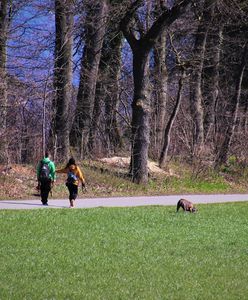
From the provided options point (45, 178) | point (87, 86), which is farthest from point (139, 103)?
point (45, 178)

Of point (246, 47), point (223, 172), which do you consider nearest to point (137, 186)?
point (223, 172)

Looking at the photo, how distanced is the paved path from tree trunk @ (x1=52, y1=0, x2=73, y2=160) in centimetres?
567

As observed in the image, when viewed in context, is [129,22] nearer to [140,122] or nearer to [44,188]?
[140,122]

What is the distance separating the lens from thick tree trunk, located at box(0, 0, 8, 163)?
→ 79.6ft

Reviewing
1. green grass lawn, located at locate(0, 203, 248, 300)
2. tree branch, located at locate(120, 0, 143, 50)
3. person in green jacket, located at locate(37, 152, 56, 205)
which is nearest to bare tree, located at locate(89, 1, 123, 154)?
tree branch, located at locate(120, 0, 143, 50)

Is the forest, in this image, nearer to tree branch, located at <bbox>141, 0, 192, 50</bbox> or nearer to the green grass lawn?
tree branch, located at <bbox>141, 0, 192, 50</bbox>

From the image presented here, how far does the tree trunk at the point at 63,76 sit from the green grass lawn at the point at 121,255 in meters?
10.1

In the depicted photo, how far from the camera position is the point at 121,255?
11.4 m

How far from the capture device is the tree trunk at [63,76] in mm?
27086

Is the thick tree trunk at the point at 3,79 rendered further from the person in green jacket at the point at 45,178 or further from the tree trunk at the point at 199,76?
the tree trunk at the point at 199,76

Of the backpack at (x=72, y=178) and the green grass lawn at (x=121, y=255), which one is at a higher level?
the backpack at (x=72, y=178)

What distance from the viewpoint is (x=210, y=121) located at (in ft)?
109

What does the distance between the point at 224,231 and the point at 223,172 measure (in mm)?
16071

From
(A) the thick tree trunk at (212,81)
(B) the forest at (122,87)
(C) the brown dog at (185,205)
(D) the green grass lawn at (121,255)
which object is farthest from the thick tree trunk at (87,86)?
(D) the green grass lawn at (121,255)
